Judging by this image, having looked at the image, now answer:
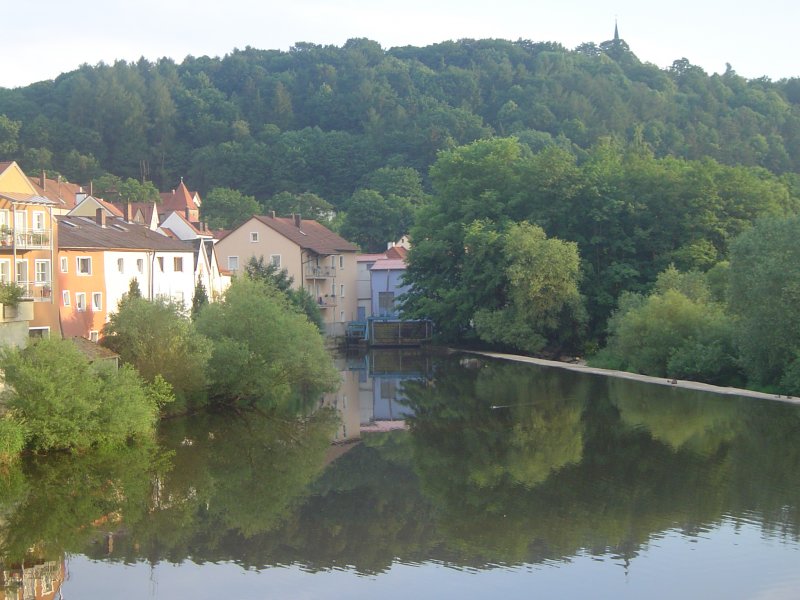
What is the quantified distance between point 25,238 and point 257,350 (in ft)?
29.4

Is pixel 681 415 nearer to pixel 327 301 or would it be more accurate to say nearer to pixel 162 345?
pixel 162 345

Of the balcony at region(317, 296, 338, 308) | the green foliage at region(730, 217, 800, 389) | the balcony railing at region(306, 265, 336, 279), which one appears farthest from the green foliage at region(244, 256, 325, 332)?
the green foliage at region(730, 217, 800, 389)

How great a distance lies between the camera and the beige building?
76250 mm

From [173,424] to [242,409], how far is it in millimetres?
4520

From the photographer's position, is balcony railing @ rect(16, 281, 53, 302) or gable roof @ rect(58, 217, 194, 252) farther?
gable roof @ rect(58, 217, 194, 252)

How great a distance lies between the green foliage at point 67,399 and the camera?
2819cm

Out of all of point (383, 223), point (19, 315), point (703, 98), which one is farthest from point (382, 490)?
point (703, 98)

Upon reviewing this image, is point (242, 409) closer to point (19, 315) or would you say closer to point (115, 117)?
point (19, 315)

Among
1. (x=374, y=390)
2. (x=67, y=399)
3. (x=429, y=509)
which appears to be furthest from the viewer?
(x=374, y=390)

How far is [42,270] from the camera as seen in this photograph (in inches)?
1596

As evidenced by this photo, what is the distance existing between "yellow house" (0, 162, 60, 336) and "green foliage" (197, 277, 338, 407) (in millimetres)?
5713

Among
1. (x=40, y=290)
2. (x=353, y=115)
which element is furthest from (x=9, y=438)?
(x=353, y=115)

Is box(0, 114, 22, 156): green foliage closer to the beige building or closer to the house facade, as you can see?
the beige building

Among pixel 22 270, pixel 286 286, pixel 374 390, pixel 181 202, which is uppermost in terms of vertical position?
pixel 181 202
